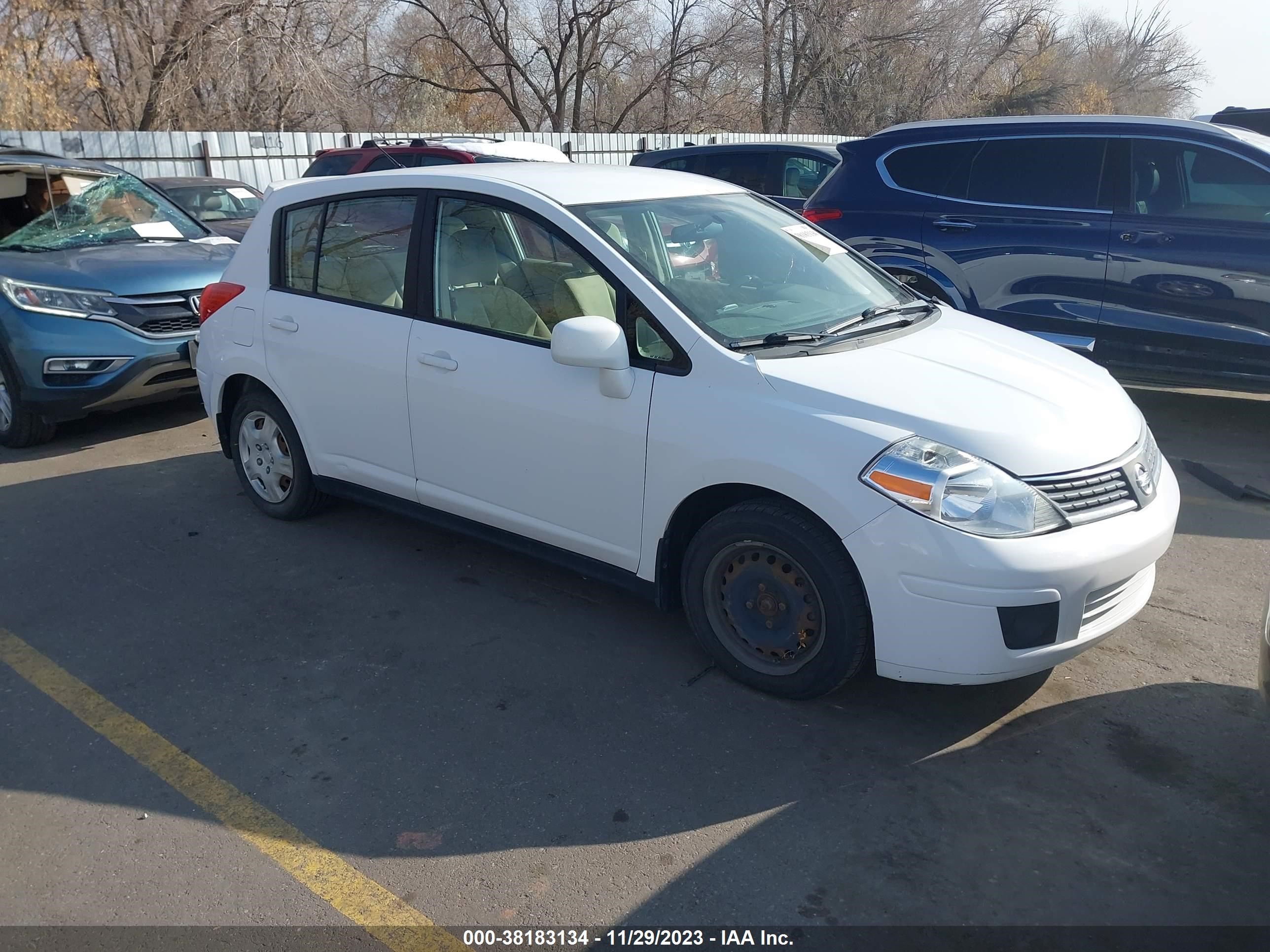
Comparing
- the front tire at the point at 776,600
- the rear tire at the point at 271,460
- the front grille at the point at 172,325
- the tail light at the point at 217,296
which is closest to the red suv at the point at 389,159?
the front grille at the point at 172,325

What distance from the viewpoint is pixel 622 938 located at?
2668 mm

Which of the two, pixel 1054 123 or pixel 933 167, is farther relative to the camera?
pixel 933 167

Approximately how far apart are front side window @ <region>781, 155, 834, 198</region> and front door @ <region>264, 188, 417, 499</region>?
7298 mm

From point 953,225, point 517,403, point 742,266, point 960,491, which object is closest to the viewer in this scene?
point 960,491

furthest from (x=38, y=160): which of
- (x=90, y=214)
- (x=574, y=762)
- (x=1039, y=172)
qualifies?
(x=1039, y=172)

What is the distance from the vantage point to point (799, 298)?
4238 millimetres

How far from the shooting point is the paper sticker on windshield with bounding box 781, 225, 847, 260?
4.69 metres

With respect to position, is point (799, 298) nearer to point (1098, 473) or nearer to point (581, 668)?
point (1098, 473)

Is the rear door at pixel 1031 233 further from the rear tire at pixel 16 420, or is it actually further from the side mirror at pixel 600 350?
the rear tire at pixel 16 420

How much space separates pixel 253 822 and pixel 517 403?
1.76m

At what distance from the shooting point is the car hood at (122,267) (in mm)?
6805

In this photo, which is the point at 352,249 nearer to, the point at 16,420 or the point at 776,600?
the point at 776,600

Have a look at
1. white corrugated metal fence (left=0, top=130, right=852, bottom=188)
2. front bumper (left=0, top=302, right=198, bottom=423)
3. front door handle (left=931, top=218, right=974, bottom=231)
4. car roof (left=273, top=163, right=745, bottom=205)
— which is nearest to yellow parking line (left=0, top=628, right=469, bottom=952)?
car roof (left=273, top=163, right=745, bottom=205)

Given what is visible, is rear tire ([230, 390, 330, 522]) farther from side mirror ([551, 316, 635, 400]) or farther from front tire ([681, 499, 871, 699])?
front tire ([681, 499, 871, 699])
